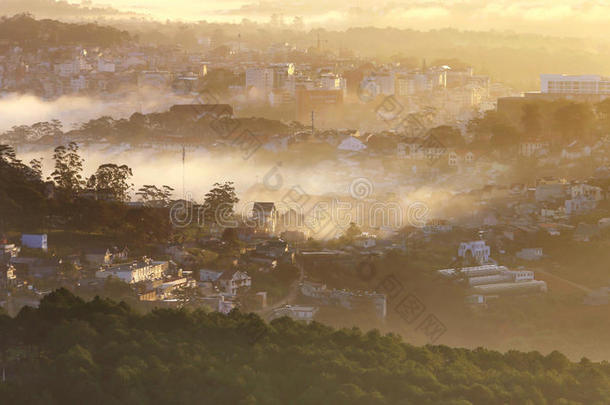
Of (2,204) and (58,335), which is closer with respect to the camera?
(58,335)

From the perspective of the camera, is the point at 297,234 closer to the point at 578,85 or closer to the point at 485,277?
the point at 485,277

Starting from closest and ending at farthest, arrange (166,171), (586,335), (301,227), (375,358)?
(375,358) → (586,335) → (301,227) → (166,171)

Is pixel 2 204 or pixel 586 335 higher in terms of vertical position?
pixel 2 204

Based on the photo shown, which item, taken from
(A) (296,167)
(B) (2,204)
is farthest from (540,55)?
(B) (2,204)

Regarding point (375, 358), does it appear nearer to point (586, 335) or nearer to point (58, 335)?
point (58, 335)

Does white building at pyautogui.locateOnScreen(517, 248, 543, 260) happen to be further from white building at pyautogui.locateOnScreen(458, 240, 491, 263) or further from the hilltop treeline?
the hilltop treeline

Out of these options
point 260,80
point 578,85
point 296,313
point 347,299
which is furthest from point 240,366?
point 260,80

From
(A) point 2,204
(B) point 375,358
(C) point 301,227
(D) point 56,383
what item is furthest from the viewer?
(C) point 301,227
